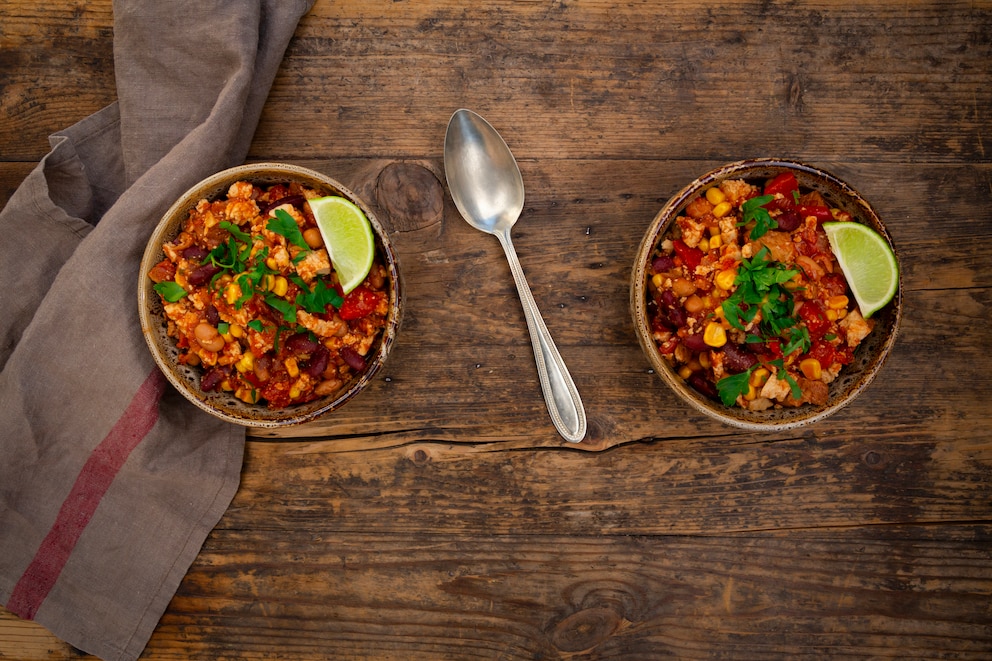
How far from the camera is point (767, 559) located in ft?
9.08

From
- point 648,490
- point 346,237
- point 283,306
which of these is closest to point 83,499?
point 283,306

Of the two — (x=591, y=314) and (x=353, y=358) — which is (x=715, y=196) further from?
(x=353, y=358)

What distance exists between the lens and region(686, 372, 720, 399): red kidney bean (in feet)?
7.65

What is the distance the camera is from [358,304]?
2.29 metres

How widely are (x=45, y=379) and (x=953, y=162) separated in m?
3.86

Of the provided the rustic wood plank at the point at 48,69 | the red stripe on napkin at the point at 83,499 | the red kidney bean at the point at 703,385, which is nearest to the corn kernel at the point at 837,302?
the red kidney bean at the point at 703,385

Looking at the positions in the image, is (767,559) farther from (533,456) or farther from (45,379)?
(45,379)

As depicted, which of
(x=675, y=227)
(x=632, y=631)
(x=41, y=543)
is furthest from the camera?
(x=632, y=631)

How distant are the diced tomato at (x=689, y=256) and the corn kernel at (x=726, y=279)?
11 centimetres

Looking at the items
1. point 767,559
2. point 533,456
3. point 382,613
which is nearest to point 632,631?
point 767,559

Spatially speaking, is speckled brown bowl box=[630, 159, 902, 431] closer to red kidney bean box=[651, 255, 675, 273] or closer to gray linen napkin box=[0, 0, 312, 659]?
red kidney bean box=[651, 255, 675, 273]

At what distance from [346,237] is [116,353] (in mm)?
1068

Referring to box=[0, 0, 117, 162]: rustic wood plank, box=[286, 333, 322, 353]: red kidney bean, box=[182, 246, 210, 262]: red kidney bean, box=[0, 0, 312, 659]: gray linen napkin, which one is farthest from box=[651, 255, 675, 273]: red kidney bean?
box=[0, 0, 117, 162]: rustic wood plank

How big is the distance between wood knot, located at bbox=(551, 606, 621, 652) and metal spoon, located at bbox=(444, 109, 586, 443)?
896mm
